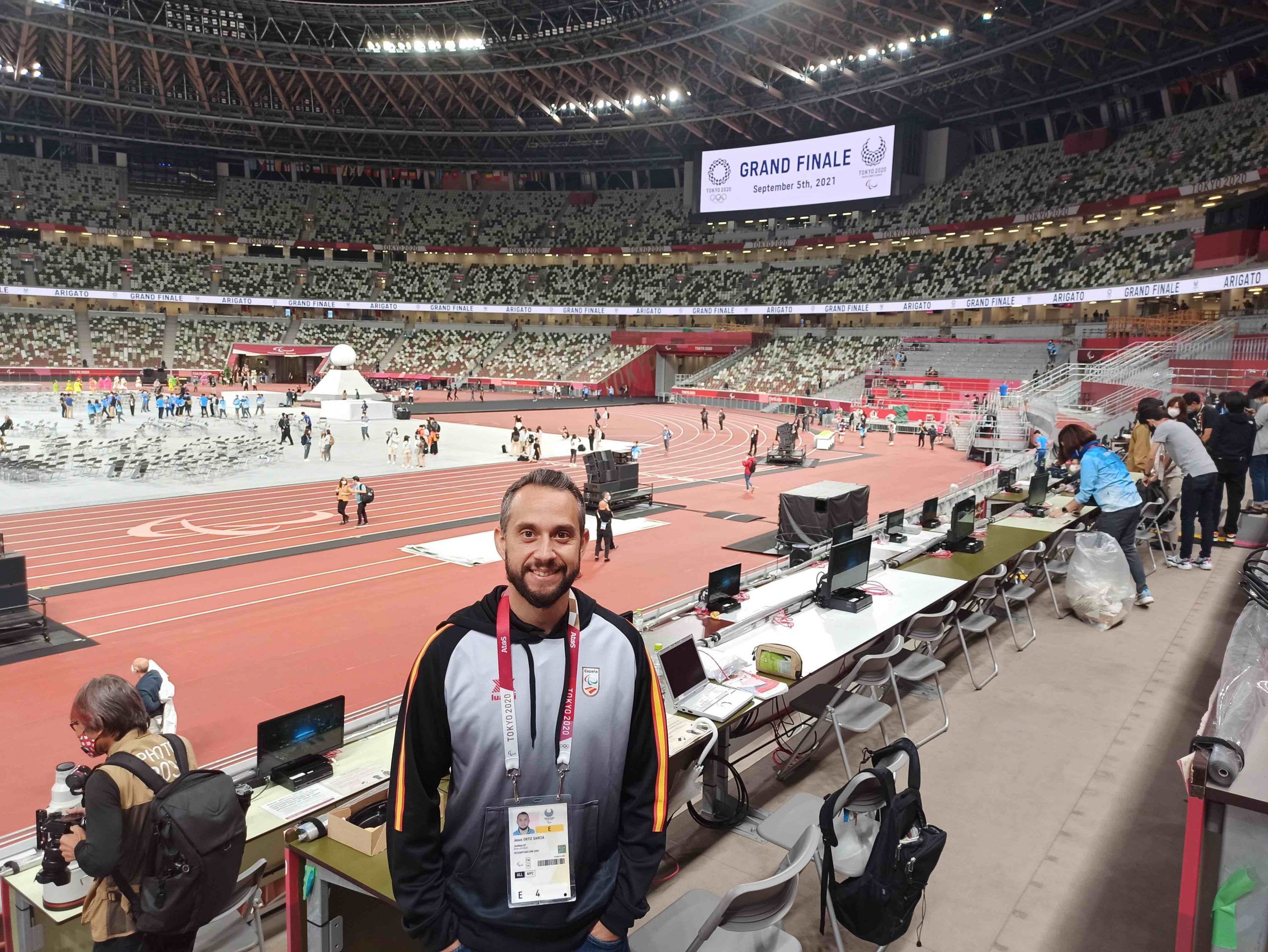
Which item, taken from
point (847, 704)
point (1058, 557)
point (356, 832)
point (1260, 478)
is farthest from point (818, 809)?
point (1260, 478)

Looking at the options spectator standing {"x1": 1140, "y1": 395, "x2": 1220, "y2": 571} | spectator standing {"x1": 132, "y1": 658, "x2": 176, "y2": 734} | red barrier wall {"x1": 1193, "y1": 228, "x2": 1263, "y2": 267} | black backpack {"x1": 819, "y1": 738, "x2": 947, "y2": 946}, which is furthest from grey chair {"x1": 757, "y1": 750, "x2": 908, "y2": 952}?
red barrier wall {"x1": 1193, "y1": 228, "x2": 1263, "y2": 267}

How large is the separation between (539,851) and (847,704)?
15.2 ft

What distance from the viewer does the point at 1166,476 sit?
44.9 feet

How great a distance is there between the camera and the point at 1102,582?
989cm

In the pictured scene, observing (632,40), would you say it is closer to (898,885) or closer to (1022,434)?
(1022,434)

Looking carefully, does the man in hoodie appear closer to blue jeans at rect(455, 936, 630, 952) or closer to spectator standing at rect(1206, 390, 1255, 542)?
blue jeans at rect(455, 936, 630, 952)

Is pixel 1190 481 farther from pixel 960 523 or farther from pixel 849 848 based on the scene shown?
pixel 849 848

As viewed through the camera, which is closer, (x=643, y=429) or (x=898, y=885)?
(x=898, y=885)

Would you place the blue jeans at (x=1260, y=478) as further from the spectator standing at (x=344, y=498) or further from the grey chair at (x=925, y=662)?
the spectator standing at (x=344, y=498)

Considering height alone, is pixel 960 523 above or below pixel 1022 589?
above

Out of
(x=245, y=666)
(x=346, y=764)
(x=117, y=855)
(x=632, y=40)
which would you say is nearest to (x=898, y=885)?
(x=346, y=764)

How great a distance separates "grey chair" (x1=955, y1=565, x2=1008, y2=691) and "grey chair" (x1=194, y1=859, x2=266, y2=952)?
6407 millimetres

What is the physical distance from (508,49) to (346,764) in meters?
51.2

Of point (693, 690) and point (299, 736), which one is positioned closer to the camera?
point (299, 736)
